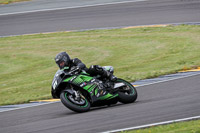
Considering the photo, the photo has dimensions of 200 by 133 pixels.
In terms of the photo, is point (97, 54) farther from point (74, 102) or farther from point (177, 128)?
point (177, 128)

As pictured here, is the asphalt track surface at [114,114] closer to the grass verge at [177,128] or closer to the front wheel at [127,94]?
the front wheel at [127,94]

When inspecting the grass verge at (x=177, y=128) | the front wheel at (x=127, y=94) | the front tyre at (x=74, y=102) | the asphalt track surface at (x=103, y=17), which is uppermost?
the grass verge at (x=177, y=128)

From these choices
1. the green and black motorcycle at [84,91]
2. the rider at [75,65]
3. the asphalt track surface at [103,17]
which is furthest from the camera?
the asphalt track surface at [103,17]

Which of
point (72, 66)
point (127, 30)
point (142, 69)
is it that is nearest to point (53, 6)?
point (127, 30)

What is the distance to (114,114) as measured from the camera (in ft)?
26.6

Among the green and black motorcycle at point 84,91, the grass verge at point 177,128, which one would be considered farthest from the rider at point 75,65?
the grass verge at point 177,128

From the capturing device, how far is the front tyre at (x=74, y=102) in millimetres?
8445

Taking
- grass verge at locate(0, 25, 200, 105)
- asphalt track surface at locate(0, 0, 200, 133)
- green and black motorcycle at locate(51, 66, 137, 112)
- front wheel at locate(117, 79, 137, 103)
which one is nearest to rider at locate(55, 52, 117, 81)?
green and black motorcycle at locate(51, 66, 137, 112)

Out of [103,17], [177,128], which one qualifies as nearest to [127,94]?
[177,128]

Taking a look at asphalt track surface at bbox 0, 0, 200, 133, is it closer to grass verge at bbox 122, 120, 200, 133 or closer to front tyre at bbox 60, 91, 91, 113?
front tyre at bbox 60, 91, 91, 113

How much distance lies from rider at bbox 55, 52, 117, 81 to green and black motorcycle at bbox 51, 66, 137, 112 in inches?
3.9

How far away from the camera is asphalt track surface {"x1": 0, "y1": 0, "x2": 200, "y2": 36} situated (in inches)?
866

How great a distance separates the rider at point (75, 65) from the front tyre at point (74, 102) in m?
0.61

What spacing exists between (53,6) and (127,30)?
8.79 m
